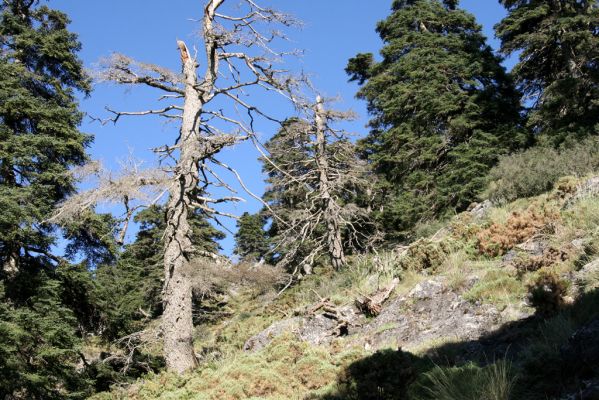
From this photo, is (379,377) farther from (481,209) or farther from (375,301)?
(481,209)

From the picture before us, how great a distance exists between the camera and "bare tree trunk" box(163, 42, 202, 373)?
28.3 ft

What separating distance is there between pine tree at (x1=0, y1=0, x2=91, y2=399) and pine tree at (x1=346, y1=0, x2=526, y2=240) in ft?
39.8

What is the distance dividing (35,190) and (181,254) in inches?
174

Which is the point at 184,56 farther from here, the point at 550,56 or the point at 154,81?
the point at 550,56

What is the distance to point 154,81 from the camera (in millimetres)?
10336

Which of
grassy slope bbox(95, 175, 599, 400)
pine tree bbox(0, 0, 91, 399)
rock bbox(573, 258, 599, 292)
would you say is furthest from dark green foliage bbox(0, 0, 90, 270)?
rock bbox(573, 258, 599, 292)

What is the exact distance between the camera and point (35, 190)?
10945mm

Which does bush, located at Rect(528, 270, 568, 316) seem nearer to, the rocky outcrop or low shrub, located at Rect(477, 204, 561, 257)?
the rocky outcrop

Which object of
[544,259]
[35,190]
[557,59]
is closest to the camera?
[544,259]

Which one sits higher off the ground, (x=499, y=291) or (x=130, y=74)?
(x=130, y=74)

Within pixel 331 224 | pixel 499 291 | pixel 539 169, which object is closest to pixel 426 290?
pixel 499 291

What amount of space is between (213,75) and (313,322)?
19.2ft

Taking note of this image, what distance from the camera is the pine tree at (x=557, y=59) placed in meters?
15.8

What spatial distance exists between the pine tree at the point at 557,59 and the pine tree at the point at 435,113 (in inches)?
51.2
